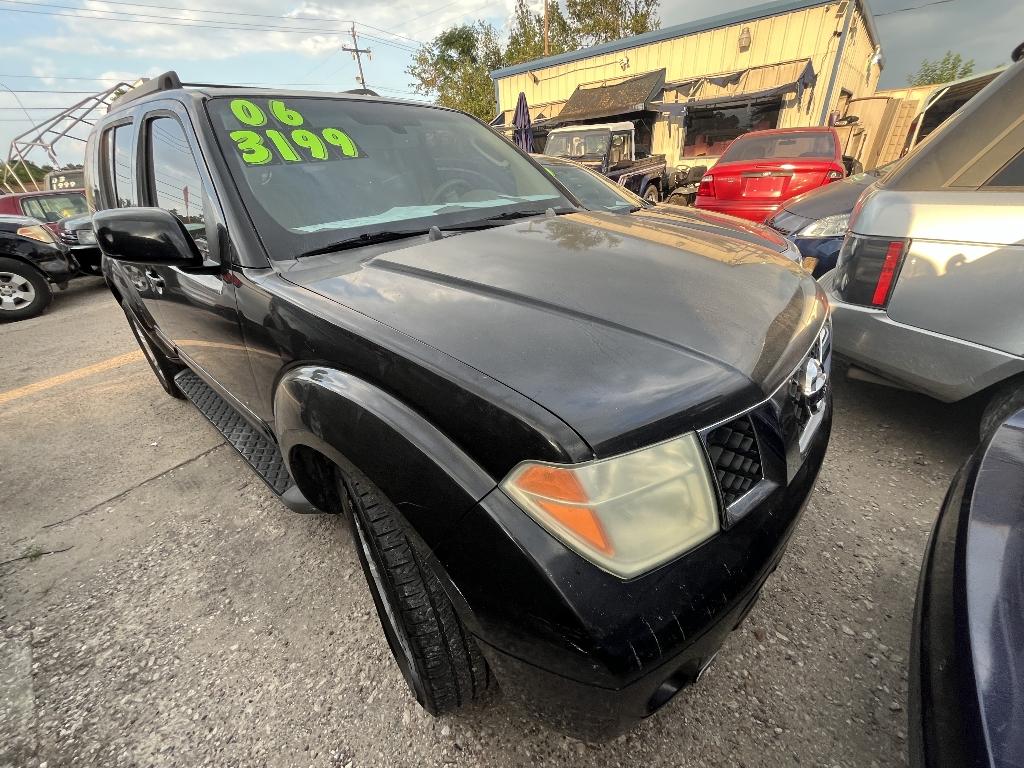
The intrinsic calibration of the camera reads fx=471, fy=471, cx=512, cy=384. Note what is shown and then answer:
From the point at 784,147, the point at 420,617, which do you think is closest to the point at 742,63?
the point at 784,147

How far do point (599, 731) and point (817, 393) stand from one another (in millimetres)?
973

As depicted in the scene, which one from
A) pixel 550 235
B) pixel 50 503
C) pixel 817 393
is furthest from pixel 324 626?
pixel 50 503

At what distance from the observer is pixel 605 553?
0.85 meters

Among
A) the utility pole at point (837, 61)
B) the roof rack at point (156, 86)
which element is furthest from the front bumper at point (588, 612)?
the utility pole at point (837, 61)

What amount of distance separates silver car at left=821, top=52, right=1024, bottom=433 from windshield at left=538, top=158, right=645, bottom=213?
167 centimetres

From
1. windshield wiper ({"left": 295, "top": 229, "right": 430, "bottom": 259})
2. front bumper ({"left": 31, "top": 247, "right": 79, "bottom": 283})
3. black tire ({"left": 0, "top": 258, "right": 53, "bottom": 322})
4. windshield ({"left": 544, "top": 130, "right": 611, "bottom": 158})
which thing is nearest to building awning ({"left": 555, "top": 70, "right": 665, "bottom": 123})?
windshield ({"left": 544, "top": 130, "right": 611, "bottom": 158})

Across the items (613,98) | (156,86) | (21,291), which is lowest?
(21,291)

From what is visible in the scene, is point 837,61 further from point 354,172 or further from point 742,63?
point 354,172

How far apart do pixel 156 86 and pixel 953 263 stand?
11.1 feet

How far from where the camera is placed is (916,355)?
77.9 inches

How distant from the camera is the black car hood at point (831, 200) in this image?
385cm

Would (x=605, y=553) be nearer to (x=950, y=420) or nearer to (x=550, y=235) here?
(x=550, y=235)

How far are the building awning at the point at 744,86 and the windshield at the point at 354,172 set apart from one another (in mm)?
14540

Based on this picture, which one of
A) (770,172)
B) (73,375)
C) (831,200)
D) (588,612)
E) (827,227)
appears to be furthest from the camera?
(770,172)
